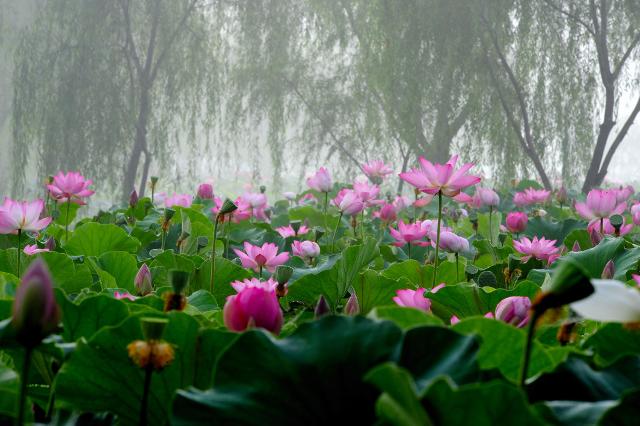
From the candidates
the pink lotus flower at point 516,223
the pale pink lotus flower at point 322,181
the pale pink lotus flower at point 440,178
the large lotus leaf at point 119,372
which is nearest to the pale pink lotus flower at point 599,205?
the pink lotus flower at point 516,223

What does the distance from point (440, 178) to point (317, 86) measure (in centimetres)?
883

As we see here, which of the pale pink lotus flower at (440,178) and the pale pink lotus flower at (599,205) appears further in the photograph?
the pale pink lotus flower at (599,205)

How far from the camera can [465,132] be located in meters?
7.20

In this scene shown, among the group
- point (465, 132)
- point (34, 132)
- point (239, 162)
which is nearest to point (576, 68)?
point (465, 132)

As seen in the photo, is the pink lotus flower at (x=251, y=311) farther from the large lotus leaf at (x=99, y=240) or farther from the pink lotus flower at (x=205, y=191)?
the pink lotus flower at (x=205, y=191)

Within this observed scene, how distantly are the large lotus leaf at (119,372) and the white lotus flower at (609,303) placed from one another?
0.24 metres

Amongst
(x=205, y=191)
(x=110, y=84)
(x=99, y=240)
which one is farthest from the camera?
(x=110, y=84)

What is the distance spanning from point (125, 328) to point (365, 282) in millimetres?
528

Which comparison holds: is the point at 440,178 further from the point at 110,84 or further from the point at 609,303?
the point at 110,84

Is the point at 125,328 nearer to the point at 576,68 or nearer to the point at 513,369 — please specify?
the point at 513,369

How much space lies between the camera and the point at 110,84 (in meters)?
8.27

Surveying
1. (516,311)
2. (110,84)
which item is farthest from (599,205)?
(110,84)

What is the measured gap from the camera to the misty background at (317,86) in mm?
6871

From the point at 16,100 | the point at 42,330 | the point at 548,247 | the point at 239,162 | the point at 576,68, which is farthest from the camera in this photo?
the point at 239,162
